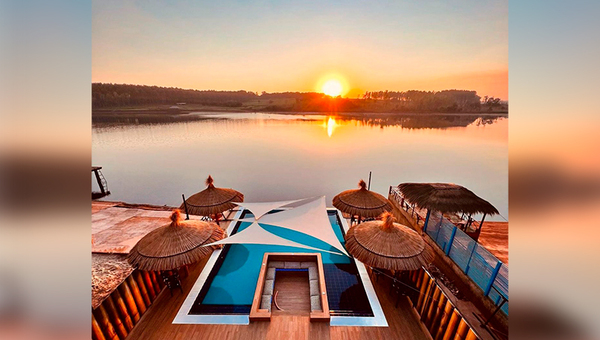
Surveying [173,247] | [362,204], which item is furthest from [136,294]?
[362,204]

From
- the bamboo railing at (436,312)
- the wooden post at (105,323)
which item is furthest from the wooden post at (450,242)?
the wooden post at (105,323)

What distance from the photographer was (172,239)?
4.28m

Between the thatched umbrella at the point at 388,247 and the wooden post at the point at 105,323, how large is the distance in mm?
3480

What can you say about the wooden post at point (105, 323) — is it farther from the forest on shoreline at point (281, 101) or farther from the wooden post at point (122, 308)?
the forest on shoreline at point (281, 101)

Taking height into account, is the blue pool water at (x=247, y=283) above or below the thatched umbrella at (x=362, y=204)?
below

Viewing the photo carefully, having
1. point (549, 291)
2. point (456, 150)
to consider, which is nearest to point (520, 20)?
point (549, 291)

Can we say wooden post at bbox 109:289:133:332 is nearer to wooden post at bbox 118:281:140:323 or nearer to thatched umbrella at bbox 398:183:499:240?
wooden post at bbox 118:281:140:323

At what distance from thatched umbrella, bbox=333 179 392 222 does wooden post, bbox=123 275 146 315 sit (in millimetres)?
4240

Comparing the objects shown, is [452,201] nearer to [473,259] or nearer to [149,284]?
[473,259]

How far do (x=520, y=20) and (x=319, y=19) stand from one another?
12184 millimetres

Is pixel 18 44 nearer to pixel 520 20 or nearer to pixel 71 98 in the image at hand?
pixel 71 98

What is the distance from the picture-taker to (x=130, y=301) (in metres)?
3.78

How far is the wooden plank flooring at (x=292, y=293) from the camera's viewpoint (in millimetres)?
4284

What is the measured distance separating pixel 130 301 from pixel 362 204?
4714 mm
